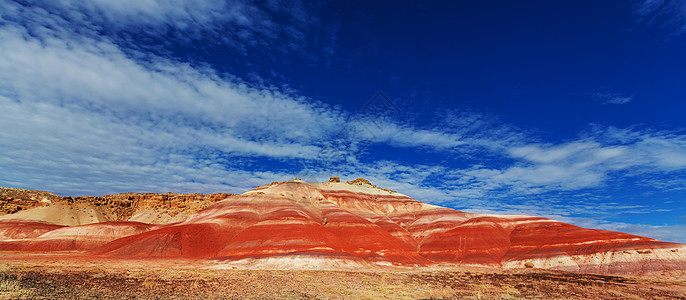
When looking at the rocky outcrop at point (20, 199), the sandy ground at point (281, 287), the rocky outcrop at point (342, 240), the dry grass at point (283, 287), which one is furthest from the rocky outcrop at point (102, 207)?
the dry grass at point (283, 287)

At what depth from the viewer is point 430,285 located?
31156 mm

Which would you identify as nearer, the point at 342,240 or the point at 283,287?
the point at 283,287

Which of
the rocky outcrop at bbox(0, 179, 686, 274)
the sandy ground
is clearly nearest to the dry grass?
the sandy ground

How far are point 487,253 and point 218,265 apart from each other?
1751 inches

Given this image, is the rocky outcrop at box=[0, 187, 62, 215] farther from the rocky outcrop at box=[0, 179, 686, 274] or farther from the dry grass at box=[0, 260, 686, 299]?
the dry grass at box=[0, 260, 686, 299]

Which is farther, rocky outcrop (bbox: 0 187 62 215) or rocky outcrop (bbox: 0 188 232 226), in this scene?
rocky outcrop (bbox: 0 187 62 215)

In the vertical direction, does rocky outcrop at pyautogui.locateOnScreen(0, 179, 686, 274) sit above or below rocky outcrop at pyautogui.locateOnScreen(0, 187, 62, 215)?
below

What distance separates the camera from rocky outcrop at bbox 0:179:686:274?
47.2 metres

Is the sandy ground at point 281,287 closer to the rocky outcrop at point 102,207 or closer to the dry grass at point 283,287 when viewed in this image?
the dry grass at point 283,287

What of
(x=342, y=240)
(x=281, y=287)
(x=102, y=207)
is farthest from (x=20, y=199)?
(x=281, y=287)

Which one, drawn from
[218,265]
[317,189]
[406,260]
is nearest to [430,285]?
[406,260]

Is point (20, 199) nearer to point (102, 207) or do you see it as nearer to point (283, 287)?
point (102, 207)

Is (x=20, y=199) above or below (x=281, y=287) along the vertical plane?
above

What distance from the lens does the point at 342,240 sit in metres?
57.7
